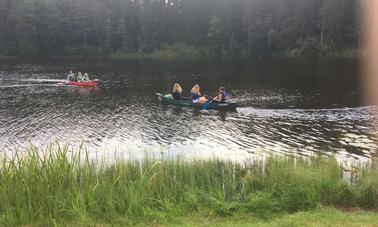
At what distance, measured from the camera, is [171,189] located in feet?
38.2

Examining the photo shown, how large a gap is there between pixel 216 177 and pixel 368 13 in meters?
75.2

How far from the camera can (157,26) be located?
107 m

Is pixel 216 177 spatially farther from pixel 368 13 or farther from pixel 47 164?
pixel 368 13

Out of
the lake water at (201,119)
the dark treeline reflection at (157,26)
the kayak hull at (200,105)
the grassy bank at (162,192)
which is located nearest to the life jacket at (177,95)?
the kayak hull at (200,105)

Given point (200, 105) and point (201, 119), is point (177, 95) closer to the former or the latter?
point (200, 105)

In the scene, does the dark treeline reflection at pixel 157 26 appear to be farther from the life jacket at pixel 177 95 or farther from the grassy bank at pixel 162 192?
the grassy bank at pixel 162 192

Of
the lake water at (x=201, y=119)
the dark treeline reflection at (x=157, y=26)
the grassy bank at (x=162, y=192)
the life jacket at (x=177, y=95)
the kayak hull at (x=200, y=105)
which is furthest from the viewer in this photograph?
the dark treeline reflection at (x=157, y=26)

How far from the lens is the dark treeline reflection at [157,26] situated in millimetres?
89062

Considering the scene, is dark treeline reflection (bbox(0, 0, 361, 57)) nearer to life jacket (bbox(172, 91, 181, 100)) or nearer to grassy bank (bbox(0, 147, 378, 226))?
life jacket (bbox(172, 91, 181, 100))

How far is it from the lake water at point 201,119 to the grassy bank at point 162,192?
25.5ft

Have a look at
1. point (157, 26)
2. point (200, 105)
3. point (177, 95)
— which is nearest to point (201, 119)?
point (200, 105)

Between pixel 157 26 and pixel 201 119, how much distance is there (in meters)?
80.4

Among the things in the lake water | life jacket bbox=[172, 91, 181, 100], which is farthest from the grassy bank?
life jacket bbox=[172, 91, 181, 100]

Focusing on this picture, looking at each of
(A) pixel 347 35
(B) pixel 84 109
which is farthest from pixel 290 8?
(B) pixel 84 109
